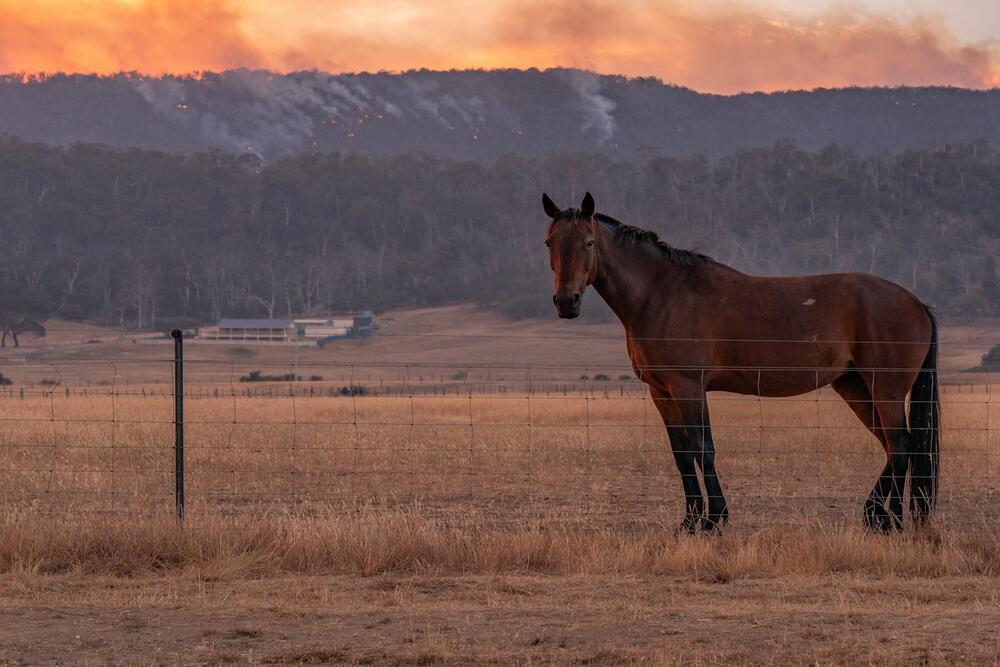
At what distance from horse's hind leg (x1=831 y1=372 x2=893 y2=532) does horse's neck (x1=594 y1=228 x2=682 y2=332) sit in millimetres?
1817

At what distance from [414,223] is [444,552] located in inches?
4767

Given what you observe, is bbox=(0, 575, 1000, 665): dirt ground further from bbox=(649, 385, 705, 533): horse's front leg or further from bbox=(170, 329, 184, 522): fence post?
bbox=(649, 385, 705, 533): horse's front leg

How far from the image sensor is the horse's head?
11.0 metres

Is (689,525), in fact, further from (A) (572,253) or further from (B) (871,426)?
(A) (572,253)

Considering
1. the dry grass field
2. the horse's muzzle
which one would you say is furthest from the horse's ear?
the dry grass field

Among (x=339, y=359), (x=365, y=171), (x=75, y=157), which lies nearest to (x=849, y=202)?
(x=365, y=171)

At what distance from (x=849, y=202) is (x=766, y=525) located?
113m

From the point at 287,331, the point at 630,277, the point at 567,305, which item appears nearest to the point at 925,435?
the point at 630,277

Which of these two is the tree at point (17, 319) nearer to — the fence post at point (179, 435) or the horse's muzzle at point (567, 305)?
the fence post at point (179, 435)

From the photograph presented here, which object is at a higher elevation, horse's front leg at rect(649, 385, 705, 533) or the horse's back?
the horse's back

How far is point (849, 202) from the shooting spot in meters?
121

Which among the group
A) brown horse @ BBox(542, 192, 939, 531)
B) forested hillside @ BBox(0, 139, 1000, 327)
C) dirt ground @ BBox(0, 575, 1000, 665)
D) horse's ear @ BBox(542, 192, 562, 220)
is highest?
forested hillside @ BBox(0, 139, 1000, 327)

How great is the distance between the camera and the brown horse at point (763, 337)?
11414 mm

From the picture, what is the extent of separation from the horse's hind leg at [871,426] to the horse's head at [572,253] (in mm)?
2490
